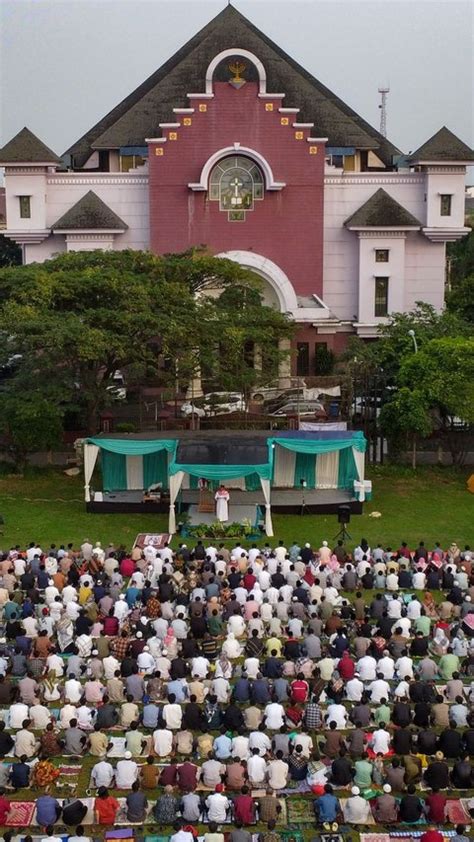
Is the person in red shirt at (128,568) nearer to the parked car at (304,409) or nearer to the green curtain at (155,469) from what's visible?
the green curtain at (155,469)

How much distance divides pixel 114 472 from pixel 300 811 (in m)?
15.5

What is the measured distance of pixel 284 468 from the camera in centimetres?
2731

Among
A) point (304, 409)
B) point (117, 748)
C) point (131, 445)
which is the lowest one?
point (117, 748)

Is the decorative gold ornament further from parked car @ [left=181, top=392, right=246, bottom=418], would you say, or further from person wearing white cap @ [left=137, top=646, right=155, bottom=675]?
person wearing white cap @ [left=137, top=646, right=155, bottom=675]

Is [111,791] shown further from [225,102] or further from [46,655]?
[225,102]

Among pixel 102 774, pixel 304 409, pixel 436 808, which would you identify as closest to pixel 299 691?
pixel 436 808

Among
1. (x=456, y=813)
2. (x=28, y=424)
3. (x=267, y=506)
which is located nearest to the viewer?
(x=456, y=813)

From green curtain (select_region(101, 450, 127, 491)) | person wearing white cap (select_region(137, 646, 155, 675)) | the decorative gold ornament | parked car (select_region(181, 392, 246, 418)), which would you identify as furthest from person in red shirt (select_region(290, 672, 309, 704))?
the decorative gold ornament

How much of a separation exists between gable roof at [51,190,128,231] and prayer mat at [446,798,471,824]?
104 ft

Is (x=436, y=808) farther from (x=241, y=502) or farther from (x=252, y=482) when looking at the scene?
(x=252, y=482)

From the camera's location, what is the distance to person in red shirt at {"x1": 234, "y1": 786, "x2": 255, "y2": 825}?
12195 mm

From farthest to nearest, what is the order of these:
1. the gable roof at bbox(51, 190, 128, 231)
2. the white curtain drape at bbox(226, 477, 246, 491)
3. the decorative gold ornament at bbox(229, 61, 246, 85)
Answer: the gable roof at bbox(51, 190, 128, 231) → the decorative gold ornament at bbox(229, 61, 246, 85) → the white curtain drape at bbox(226, 477, 246, 491)

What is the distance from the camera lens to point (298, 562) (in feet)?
66.4

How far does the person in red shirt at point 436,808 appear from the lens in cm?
1227
